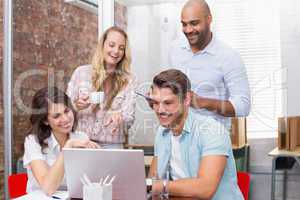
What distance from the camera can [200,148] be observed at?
2156mm

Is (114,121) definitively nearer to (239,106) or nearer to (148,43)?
(148,43)

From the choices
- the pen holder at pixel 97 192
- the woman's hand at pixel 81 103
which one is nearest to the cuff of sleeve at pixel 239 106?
the woman's hand at pixel 81 103

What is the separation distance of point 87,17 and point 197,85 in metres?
1.03

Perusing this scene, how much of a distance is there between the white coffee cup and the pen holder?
1339 mm

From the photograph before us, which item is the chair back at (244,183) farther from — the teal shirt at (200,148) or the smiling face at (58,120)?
the smiling face at (58,120)

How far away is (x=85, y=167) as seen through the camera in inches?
65.2

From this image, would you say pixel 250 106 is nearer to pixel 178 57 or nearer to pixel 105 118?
pixel 178 57

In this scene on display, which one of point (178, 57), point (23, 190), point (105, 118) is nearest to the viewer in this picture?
point (23, 190)

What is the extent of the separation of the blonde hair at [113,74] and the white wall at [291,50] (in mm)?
1000

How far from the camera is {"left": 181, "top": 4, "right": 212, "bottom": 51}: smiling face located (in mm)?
2510

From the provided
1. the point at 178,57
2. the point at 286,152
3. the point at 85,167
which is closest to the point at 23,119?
the point at 178,57

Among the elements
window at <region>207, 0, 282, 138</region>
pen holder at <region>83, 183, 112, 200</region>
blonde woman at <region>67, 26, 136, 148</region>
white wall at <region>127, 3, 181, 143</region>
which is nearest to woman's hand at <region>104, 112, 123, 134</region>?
blonde woman at <region>67, 26, 136, 148</region>

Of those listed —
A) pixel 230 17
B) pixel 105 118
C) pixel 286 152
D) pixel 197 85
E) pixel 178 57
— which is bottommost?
pixel 286 152

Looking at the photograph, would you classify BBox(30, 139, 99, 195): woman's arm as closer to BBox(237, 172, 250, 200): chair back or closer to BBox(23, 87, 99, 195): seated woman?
BBox(23, 87, 99, 195): seated woman
